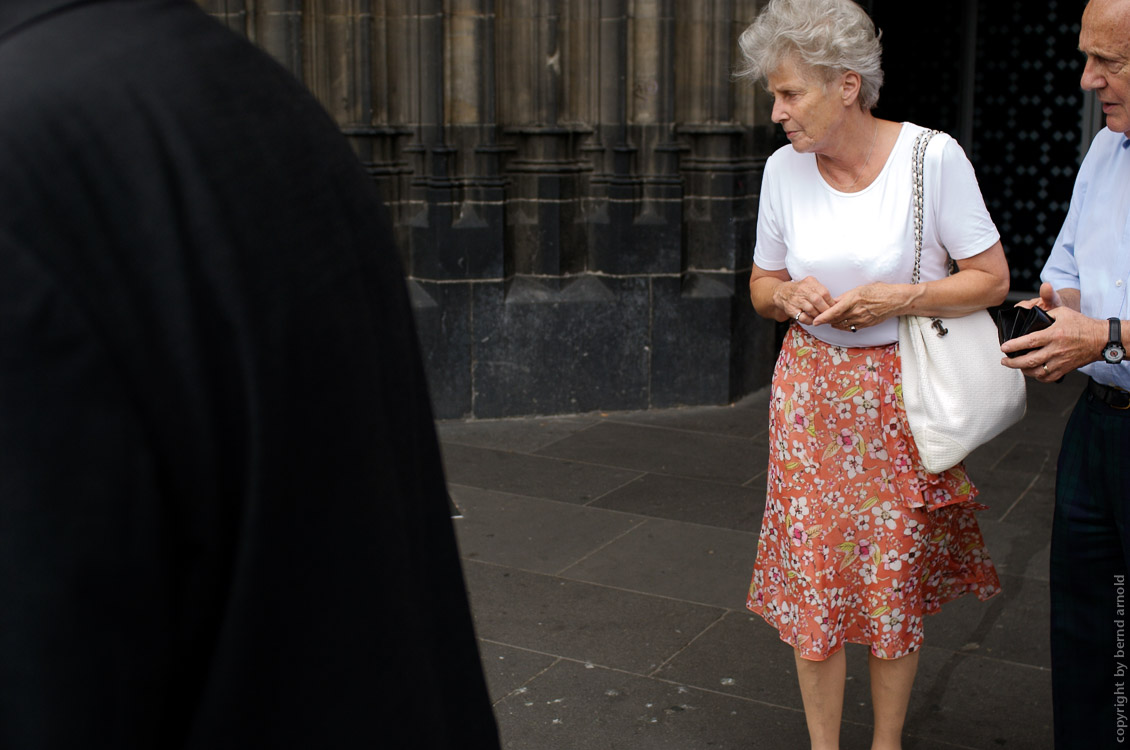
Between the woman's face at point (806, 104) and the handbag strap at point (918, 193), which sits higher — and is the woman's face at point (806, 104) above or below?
above

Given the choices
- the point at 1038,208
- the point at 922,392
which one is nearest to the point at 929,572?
the point at 922,392

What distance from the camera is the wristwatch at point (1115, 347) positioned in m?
2.58

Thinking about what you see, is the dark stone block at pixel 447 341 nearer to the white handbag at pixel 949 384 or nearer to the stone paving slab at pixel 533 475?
the stone paving slab at pixel 533 475

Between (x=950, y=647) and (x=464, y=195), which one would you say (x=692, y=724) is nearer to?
(x=950, y=647)

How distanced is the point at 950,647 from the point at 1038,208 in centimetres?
666

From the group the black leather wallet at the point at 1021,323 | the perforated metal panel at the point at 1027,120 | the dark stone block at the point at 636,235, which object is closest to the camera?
the black leather wallet at the point at 1021,323

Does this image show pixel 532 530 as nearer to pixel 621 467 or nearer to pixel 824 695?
pixel 621 467

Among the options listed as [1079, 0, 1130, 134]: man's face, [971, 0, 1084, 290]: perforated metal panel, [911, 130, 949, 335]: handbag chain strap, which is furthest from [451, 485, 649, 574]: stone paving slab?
[971, 0, 1084, 290]: perforated metal panel

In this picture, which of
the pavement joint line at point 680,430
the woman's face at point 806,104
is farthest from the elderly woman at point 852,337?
the pavement joint line at point 680,430

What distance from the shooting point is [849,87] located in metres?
3.04

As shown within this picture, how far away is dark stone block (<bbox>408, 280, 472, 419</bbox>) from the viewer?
280 inches

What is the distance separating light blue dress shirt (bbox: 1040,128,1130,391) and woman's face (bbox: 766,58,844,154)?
0.56 meters

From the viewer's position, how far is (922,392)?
9.75 ft

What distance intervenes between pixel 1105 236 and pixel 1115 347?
263mm
